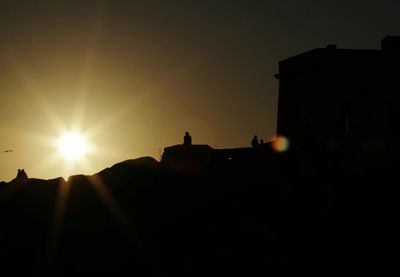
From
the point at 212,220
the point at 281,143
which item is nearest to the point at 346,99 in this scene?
the point at 281,143

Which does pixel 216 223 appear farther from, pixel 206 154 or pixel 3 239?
pixel 206 154

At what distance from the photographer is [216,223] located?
1914 centimetres

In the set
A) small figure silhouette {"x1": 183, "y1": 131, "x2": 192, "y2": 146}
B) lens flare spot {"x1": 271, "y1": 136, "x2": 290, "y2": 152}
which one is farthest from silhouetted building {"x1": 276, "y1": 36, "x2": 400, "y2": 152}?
small figure silhouette {"x1": 183, "y1": 131, "x2": 192, "y2": 146}

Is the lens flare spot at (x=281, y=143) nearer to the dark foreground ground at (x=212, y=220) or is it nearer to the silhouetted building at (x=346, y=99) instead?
the silhouetted building at (x=346, y=99)

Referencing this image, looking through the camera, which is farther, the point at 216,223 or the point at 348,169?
the point at 348,169

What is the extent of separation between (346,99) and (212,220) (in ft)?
42.2

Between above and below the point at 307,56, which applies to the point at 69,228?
below

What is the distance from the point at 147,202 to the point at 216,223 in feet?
9.12

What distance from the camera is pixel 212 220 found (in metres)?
19.5

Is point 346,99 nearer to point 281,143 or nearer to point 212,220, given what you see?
point 281,143

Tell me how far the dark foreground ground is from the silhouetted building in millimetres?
5275

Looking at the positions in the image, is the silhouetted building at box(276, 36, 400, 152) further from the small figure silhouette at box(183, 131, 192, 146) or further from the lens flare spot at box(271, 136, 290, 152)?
the small figure silhouette at box(183, 131, 192, 146)

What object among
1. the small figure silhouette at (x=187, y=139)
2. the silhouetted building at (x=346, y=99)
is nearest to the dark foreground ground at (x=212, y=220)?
the silhouetted building at (x=346, y=99)

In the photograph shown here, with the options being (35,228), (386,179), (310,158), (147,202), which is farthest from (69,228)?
(386,179)
